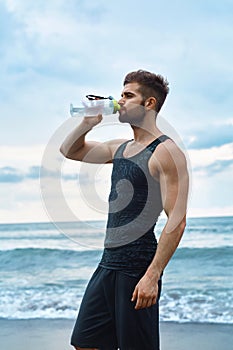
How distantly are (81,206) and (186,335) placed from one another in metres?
2.37

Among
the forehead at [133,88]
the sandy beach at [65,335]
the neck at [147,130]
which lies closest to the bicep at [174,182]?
the neck at [147,130]

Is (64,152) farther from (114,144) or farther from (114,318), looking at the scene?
(114,318)

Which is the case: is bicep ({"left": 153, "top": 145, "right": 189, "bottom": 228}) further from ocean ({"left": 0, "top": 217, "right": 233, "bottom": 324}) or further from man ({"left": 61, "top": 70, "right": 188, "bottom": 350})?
ocean ({"left": 0, "top": 217, "right": 233, "bottom": 324})

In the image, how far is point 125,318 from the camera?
218cm

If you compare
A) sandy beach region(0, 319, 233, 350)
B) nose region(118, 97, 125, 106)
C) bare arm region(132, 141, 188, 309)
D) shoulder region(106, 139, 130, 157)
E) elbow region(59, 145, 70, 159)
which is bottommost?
sandy beach region(0, 319, 233, 350)

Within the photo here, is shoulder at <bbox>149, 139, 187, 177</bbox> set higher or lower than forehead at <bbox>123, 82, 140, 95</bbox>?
lower

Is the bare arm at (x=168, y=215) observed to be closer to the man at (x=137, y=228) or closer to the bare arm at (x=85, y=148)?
the man at (x=137, y=228)

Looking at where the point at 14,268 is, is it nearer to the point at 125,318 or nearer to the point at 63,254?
the point at 63,254

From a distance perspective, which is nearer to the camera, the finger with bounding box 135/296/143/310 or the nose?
the finger with bounding box 135/296/143/310

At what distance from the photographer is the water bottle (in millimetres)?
2160

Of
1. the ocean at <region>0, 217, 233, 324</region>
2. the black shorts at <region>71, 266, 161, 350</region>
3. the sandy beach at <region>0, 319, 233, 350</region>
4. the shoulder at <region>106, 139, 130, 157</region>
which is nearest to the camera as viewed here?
the black shorts at <region>71, 266, 161, 350</region>

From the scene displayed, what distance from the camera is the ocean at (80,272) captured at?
5.54m

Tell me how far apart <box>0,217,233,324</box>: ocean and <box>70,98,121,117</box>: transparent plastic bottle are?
1.29 feet

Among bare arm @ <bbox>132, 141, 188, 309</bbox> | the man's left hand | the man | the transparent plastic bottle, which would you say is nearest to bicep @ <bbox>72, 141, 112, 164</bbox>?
the man
